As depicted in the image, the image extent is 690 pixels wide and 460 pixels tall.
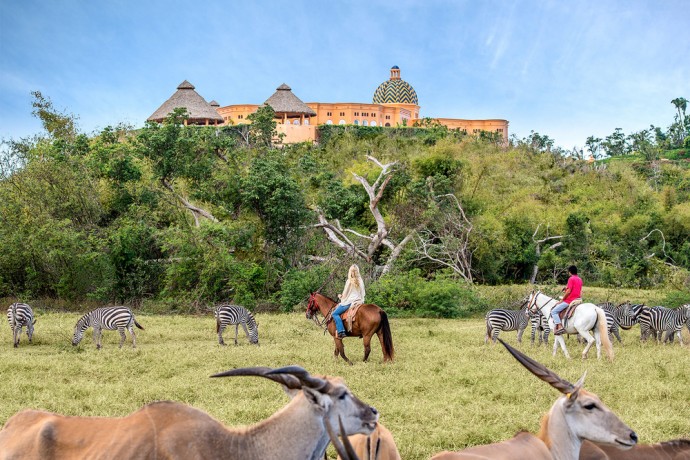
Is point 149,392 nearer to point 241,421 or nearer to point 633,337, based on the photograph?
point 241,421

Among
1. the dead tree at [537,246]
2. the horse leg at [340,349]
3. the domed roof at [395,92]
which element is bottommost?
the horse leg at [340,349]

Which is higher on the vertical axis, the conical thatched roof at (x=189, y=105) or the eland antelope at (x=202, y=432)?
the conical thatched roof at (x=189, y=105)

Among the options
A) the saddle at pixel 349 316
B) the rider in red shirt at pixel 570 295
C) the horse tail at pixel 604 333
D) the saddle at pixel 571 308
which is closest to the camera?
the horse tail at pixel 604 333

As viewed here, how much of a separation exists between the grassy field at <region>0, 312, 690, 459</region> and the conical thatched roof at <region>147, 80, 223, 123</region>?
Answer: 127 ft

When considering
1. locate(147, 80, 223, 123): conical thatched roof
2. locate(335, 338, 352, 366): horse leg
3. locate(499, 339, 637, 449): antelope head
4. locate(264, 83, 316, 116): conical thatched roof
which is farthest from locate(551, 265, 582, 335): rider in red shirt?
locate(264, 83, 316, 116): conical thatched roof

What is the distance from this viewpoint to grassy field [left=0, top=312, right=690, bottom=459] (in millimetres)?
8359

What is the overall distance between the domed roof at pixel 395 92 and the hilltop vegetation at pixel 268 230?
3689cm

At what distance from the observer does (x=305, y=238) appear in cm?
2466

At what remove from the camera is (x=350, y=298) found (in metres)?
13.3

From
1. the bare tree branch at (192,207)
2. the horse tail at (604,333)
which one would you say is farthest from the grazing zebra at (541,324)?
the bare tree branch at (192,207)

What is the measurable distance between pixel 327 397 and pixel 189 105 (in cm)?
5129

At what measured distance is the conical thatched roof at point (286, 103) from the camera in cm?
5616

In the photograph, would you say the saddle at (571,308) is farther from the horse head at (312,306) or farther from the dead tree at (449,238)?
the dead tree at (449,238)

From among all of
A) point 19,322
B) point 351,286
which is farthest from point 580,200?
point 19,322
